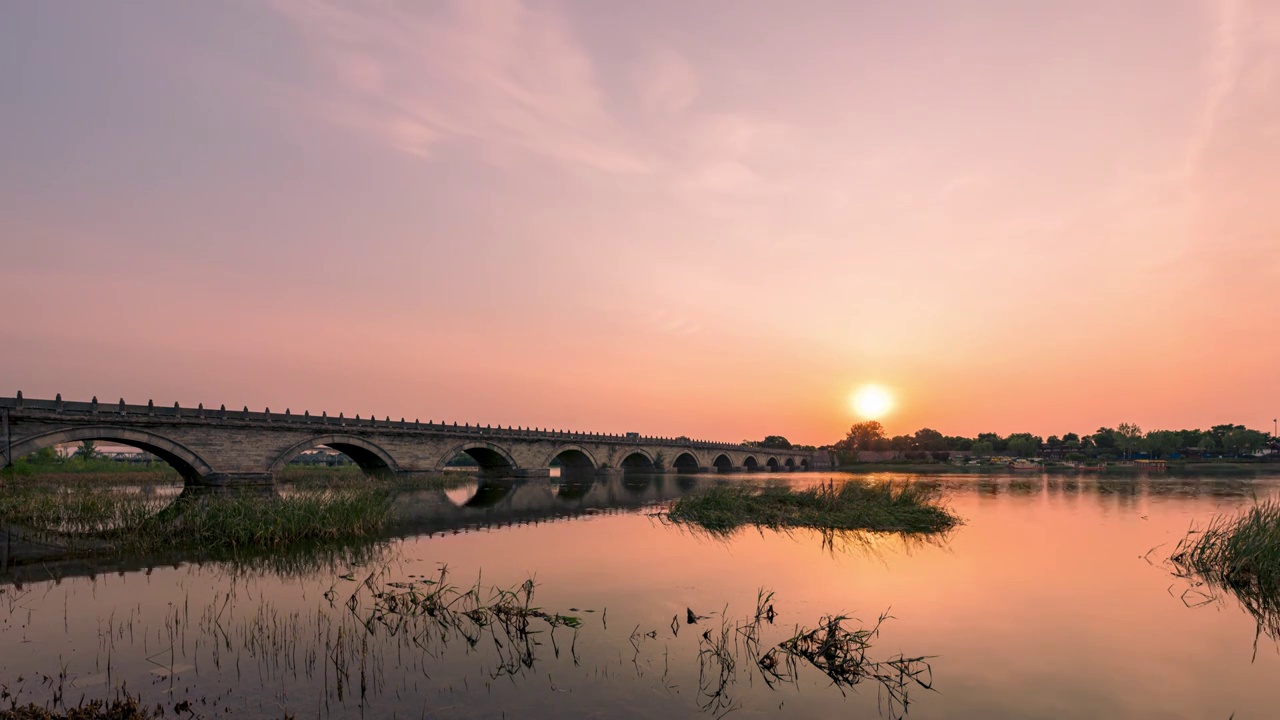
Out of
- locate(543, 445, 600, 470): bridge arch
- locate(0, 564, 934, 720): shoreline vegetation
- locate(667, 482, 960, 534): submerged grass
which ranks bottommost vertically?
locate(543, 445, 600, 470): bridge arch

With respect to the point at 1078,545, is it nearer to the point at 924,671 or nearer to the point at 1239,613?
the point at 1239,613

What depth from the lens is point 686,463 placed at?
136 meters

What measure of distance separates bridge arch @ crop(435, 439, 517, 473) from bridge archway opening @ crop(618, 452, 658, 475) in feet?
105

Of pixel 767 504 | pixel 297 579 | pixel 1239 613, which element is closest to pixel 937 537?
pixel 767 504

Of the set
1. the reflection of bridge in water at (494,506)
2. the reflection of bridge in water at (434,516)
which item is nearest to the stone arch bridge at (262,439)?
the reflection of bridge in water at (434,516)

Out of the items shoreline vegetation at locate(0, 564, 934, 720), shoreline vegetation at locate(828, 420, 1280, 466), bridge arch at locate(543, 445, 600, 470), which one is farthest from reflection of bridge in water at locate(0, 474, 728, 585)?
shoreline vegetation at locate(828, 420, 1280, 466)

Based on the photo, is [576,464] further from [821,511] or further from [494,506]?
[821,511]

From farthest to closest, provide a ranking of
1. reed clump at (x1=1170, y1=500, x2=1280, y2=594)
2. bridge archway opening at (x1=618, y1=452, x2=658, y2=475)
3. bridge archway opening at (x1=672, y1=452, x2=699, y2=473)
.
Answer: bridge archway opening at (x1=672, y1=452, x2=699, y2=473)
bridge archway opening at (x1=618, y1=452, x2=658, y2=475)
reed clump at (x1=1170, y1=500, x2=1280, y2=594)

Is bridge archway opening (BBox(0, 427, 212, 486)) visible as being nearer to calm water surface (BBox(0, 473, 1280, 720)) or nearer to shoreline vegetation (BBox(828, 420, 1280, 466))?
calm water surface (BBox(0, 473, 1280, 720))

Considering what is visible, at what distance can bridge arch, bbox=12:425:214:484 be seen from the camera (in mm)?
39250

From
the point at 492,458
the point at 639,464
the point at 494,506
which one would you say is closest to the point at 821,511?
the point at 494,506

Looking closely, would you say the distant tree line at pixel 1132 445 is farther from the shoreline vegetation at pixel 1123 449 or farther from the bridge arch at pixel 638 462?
the bridge arch at pixel 638 462

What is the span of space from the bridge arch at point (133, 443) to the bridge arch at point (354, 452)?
5.64 m

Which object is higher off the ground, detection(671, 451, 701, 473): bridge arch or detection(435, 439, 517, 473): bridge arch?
detection(435, 439, 517, 473): bridge arch
